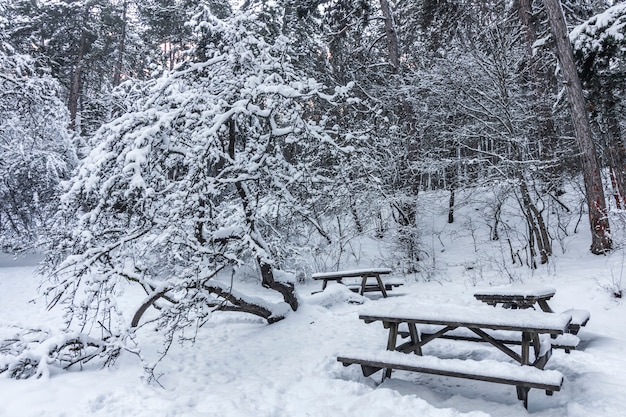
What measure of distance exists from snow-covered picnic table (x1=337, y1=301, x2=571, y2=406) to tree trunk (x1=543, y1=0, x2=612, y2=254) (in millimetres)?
5689

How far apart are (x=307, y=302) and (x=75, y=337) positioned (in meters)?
4.28

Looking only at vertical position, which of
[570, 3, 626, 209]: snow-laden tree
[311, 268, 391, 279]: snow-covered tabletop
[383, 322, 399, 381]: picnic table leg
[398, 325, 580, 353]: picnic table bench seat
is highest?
[570, 3, 626, 209]: snow-laden tree

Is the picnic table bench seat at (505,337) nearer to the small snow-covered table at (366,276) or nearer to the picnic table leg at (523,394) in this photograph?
the picnic table leg at (523,394)

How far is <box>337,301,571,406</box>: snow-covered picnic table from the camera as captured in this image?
3680mm

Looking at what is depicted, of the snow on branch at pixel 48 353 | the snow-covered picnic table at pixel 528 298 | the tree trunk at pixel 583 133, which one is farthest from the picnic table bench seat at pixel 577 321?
the snow on branch at pixel 48 353

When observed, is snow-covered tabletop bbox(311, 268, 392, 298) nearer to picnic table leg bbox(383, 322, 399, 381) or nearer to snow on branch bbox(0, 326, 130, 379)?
picnic table leg bbox(383, 322, 399, 381)

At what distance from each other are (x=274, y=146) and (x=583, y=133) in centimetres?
731

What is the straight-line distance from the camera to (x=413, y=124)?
13.3m

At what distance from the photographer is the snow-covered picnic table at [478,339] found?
3680 millimetres

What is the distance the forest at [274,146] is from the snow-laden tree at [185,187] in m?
0.04

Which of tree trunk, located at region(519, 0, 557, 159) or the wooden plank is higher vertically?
tree trunk, located at region(519, 0, 557, 159)

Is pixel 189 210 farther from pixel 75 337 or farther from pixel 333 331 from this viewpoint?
pixel 333 331

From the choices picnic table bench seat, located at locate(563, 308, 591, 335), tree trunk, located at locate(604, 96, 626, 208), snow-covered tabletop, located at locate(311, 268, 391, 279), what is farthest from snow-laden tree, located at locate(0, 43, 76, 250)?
tree trunk, located at locate(604, 96, 626, 208)

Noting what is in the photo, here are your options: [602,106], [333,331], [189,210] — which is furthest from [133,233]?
[602,106]
